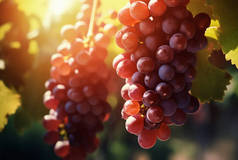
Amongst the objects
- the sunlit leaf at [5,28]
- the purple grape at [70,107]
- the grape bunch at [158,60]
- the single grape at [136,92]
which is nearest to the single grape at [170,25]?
the grape bunch at [158,60]

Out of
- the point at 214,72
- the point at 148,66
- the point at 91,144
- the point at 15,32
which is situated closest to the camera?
the point at 148,66

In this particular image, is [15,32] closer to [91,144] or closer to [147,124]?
[91,144]

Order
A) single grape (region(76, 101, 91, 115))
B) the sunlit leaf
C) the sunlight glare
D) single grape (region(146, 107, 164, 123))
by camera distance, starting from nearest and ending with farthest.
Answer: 1. single grape (region(146, 107, 164, 123))
2. single grape (region(76, 101, 91, 115))
3. the sunlit leaf
4. the sunlight glare

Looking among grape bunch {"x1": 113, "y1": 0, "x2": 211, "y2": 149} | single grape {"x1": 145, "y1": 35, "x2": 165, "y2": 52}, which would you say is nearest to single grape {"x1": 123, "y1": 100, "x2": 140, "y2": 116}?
grape bunch {"x1": 113, "y1": 0, "x2": 211, "y2": 149}

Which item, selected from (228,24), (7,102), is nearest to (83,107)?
(7,102)

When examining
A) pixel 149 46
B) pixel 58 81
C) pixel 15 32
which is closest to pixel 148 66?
pixel 149 46

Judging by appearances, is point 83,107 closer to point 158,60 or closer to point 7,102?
point 7,102

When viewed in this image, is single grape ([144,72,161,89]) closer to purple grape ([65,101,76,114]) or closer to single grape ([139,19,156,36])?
single grape ([139,19,156,36])
